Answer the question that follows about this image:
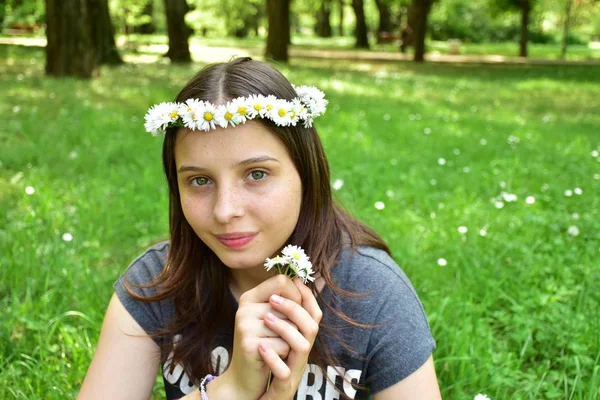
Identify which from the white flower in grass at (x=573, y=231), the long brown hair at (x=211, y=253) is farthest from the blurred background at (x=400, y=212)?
the long brown hair at (x=211, y=253)

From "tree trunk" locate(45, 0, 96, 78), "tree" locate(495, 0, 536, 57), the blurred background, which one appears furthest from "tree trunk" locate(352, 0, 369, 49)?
"tree trunk" locate(45, 0, 96, 78)

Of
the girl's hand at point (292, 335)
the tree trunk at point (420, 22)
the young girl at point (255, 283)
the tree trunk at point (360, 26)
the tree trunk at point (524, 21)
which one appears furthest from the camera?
the tree trunk at point (360, 26)

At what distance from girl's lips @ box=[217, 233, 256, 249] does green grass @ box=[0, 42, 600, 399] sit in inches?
44.7

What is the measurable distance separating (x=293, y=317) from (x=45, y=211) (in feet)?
9.75

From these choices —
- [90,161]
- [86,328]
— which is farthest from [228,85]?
[90,161]

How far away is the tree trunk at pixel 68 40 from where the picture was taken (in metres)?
10.6

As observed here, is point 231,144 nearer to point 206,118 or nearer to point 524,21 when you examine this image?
point 206,118

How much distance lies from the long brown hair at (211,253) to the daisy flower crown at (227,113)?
→ 36 mm

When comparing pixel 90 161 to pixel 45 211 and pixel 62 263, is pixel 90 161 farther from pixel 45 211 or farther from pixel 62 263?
pixel 62 263

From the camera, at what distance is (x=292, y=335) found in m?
1.40

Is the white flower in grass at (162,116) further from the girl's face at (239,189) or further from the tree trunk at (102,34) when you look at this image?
the tree trunk at (102,34)

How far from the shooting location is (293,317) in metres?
1.41

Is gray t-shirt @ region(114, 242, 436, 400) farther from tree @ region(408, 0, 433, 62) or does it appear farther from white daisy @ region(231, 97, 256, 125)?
tree @ region(408, 0, 433, 62)

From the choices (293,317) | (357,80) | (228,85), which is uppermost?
(228,85)
